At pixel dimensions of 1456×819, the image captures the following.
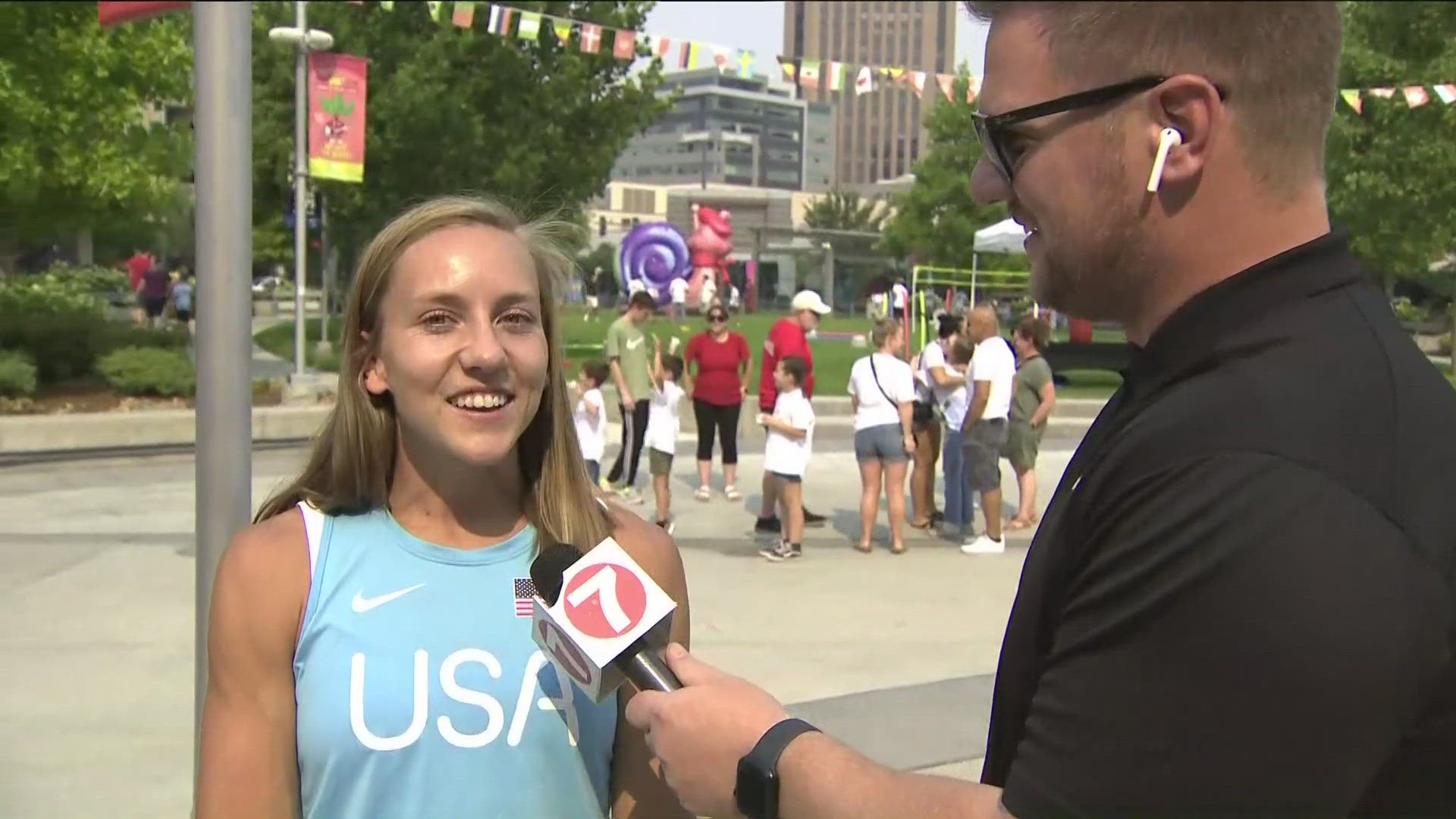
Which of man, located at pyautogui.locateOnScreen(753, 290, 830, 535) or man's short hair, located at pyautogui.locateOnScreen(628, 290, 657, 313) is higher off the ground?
man's short hair, located at pyautogui.locateOnScreen(628, 290, 657, 313)

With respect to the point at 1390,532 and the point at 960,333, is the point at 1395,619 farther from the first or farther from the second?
the point at 960,333

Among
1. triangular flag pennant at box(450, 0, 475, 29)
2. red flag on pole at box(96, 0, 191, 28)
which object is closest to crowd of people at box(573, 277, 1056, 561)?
triangular flag pennant at box(450, 0, 475, 29)

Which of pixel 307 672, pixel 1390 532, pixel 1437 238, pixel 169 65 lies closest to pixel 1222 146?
pixel 1390 532

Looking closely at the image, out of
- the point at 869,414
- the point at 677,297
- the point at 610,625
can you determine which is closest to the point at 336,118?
the point at 869,414

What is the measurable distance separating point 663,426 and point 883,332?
195cm

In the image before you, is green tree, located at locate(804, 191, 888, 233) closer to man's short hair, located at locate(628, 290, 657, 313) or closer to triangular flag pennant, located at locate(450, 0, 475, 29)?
triangular flag pennant, located at locate(450, 0, 475, 29)

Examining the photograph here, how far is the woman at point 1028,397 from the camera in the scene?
10086mm

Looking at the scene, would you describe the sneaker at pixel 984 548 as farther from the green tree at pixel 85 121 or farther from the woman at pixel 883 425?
the green tree at pixel 85 121

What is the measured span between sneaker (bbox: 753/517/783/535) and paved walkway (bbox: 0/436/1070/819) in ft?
0.75

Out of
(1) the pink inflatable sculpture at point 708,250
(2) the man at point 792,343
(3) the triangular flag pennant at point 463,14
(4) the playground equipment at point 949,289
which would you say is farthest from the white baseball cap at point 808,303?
(1) the pink inflatable sculpture at point 708,250

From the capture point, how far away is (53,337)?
15.9 metres

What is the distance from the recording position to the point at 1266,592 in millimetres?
1125

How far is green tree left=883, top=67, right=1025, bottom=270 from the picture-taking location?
4034 centimetres

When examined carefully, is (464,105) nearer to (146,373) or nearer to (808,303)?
(146,373)
